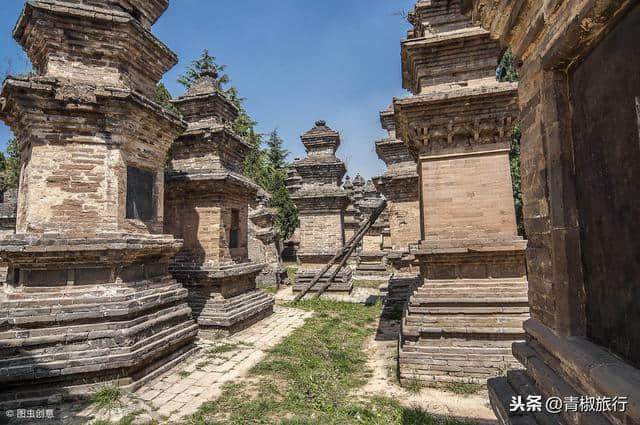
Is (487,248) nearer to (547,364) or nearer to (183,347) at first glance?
(547,364)

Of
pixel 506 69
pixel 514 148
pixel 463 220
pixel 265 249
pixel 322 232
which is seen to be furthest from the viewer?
pixel 506 69

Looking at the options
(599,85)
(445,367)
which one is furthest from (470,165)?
(599,85)

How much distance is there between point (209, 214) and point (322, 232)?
23.5ft

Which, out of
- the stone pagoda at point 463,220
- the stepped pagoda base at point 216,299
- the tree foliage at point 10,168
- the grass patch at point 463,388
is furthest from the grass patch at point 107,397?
the tree foliage at point 10,168

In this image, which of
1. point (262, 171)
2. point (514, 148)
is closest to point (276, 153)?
point (262, 171)

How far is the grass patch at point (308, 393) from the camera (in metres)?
4.71

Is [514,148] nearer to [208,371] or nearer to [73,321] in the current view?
[208,371]

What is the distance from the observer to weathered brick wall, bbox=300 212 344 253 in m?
15.6

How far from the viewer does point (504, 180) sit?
6273 millimetres

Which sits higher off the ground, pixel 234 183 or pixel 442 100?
pixel 442 100

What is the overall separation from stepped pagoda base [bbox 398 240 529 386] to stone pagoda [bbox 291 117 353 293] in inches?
352

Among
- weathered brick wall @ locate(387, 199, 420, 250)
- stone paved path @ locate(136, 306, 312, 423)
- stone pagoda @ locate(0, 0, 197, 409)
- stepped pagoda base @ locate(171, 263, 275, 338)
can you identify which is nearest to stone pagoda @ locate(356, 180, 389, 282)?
weathered brick wall @ locate(387, 199, 420, 250)

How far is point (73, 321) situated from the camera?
575 cm

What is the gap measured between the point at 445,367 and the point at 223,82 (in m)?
30.5
